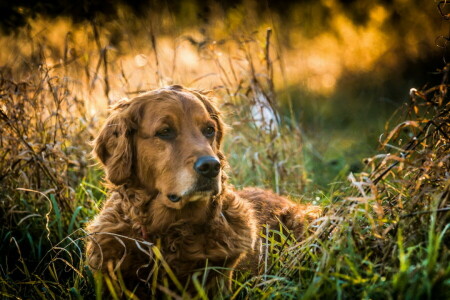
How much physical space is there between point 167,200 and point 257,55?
2827 mm

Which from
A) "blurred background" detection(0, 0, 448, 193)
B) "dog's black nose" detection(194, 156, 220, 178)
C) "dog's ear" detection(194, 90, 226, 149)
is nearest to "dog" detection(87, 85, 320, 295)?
"dog's black nose" detection(194, 156, 220, 178)

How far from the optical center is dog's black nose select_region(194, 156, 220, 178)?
266 cm

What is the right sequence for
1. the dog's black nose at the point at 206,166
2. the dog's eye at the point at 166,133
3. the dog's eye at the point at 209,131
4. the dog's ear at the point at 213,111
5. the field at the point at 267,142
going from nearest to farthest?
the field at the point at 267,142 → the dog's black nose at the point at 206,166 → the dog's eye at the point at 166,133 → the dog's eye at the point at 209,131 → the dog's ear at the point at 213,111

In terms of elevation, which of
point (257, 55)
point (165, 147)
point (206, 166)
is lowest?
point (206, 166)

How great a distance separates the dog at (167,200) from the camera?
2707mm

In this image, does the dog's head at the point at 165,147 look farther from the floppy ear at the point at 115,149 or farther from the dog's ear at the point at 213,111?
the dog's ear at the point at 213,111

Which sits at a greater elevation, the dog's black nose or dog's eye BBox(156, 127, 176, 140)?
dog's eye BBox(156, 127, 176, 140)

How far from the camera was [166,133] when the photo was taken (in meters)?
2.92

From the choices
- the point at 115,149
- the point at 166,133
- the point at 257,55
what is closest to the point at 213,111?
the point at 166,133

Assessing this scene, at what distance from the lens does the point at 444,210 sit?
88.8 inches

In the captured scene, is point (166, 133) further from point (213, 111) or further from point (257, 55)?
point (257, 55)

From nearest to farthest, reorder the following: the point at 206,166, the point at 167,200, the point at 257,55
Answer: the point at 206,166 → the point at 167,200 → the point at 257,55

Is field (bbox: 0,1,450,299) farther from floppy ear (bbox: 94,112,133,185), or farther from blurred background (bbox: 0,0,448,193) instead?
floppy ear (bbox: 94,112,133,185)

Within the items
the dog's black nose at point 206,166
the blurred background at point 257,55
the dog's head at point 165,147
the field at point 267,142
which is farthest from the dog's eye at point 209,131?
the blurred background at point 257,55
